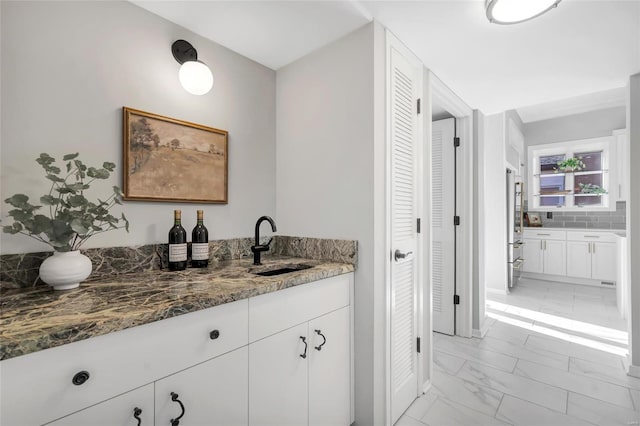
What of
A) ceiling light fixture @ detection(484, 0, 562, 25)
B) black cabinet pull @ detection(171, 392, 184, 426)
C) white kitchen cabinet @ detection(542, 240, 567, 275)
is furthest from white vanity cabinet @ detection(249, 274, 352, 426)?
white kitchen cabinet @ detection(542, 240, 567, 275)

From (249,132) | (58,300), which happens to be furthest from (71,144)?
(249,132)

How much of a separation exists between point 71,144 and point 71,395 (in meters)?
1.06

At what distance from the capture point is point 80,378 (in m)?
0.79

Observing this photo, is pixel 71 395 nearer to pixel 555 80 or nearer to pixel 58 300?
pixel 58 300

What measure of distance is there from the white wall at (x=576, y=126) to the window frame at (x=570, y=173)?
102mm

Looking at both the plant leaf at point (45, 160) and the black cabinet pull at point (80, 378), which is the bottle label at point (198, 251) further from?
the black cabinet pull at point (80, 378)

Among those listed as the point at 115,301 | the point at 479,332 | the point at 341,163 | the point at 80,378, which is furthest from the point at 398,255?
the point at 479,332

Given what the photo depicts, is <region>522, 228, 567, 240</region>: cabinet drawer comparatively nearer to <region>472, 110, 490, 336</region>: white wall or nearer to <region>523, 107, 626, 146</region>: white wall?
<region>523, 107, 626, 146</region>: white wall

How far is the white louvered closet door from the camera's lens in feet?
5.86

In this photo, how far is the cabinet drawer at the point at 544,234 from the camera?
505 centimetres

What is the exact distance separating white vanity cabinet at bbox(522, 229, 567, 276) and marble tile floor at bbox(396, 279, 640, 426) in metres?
1.43

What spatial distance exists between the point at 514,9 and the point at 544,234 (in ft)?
16.1

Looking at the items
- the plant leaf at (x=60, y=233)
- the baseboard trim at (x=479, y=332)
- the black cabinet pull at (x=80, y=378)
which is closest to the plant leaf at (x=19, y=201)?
the plant leaf at (x=60, y=233)

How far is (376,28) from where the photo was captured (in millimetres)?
1659
